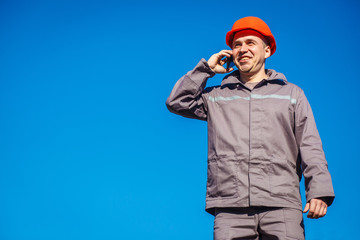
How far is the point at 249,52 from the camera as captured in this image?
141 inches

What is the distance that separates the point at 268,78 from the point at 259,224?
1179mm

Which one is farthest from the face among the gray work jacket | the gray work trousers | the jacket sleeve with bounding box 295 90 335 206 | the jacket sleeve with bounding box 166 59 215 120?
the gray work trousers

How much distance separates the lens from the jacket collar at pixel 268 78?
11.4 ft

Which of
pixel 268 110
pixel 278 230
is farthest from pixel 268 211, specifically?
pixel 268 110

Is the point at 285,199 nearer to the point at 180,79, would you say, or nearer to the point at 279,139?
the point at 279,139

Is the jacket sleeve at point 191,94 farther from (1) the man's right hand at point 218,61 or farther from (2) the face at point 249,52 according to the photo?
(2) the face at point 249,52

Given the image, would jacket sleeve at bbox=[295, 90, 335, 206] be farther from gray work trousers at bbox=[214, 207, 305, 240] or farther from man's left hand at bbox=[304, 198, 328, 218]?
gray work trousers at bbox=[214, 207, 305, 240]

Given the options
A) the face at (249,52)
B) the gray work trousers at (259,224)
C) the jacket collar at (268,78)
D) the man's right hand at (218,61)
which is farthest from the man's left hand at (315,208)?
the man's right hand at (218,61)

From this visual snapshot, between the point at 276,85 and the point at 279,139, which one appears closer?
the point at 279,139

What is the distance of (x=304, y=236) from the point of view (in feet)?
9.84

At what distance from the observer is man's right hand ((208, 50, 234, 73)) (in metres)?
3.67

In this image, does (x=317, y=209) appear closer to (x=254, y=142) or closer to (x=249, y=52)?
(x=254, y=142)

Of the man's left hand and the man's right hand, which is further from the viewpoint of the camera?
the man's right hand

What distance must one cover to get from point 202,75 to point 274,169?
3.31 ft
